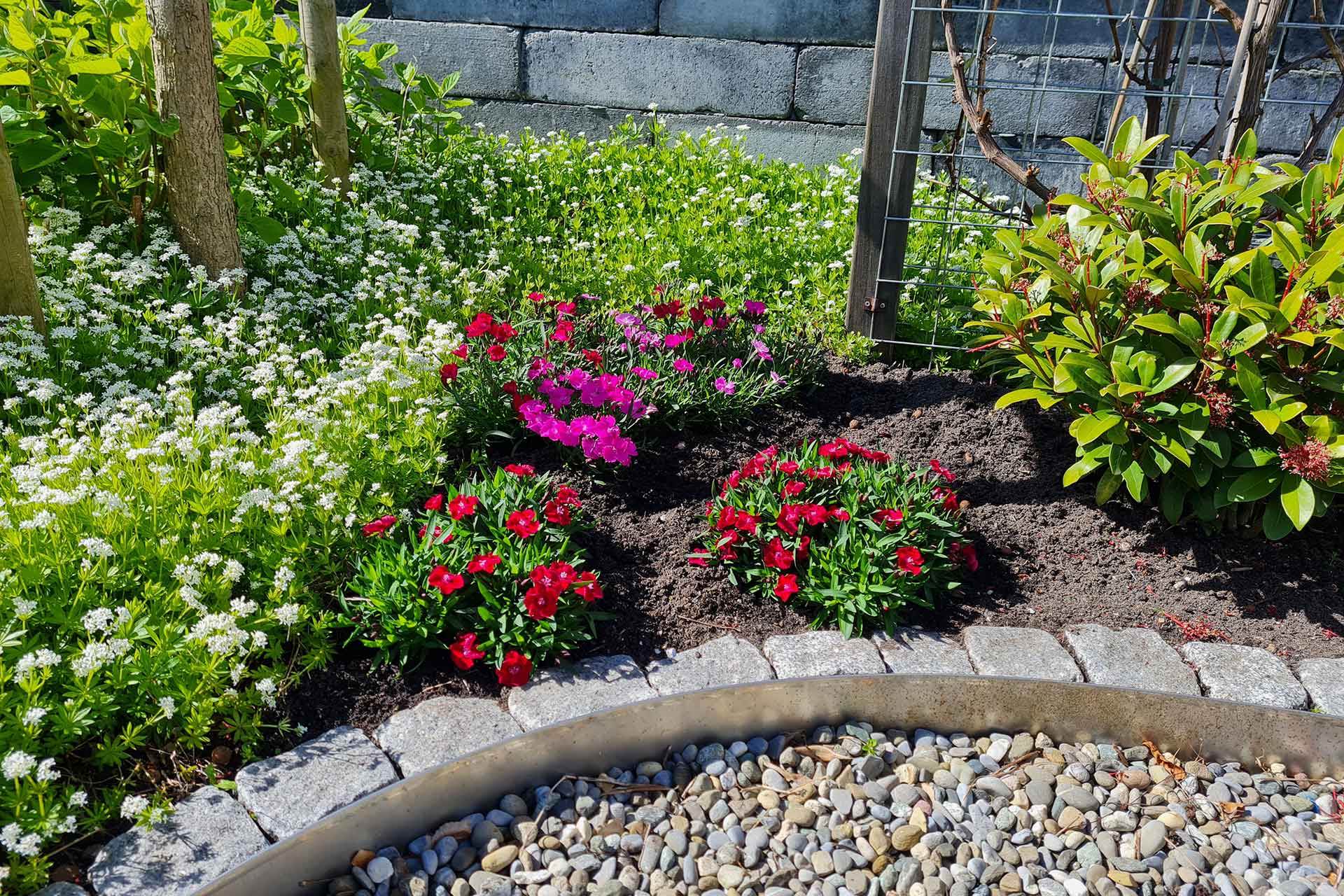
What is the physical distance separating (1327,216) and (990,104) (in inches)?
151

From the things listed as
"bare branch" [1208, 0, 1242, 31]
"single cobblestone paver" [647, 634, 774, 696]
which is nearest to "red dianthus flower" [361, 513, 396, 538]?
"single cobblestone paver" [647, 634, 774, 696]

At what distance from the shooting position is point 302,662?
2395 millimetres

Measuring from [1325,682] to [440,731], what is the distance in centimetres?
233

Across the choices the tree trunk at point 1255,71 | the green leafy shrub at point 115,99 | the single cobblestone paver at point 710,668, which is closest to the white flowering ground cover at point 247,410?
the green leafy shrub at point 115,99

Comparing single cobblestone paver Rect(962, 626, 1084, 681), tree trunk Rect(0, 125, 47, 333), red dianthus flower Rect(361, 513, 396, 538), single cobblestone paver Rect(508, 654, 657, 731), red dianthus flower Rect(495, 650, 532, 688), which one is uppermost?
tree trunk Rect(0, 125, 47, 333)

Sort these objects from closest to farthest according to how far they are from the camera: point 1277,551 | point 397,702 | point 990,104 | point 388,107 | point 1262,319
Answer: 1. point 397,702
2. point 1262,319
3. point 1277,551
4. point 388,107
5. point 990,104

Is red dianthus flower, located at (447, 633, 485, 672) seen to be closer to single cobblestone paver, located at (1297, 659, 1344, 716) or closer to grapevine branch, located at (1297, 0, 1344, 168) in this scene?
single cobblestone paver, located at (1297, 659, 1344, 716)

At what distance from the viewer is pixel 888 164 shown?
3916mm

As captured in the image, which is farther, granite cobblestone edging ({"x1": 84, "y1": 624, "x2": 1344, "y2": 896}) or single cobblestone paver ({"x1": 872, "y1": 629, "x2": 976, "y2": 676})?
single cobblestone paver ({"x1": 872, "y1": 629, "x2": 976, "y2": 676})

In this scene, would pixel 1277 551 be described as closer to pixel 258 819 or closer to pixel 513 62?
pixel 258 819

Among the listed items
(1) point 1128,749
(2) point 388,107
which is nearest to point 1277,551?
(1) point 1128,749

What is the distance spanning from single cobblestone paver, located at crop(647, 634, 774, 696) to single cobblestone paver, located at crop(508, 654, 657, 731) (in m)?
0.05

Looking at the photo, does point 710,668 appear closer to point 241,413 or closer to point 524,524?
point 524,524

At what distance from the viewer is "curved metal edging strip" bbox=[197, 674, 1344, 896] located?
2.33 m
